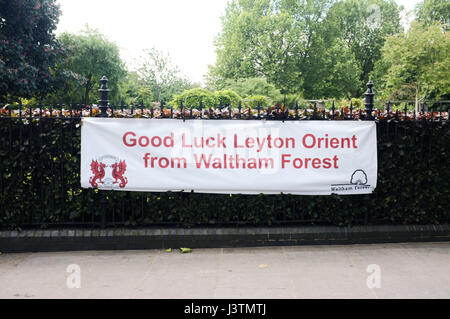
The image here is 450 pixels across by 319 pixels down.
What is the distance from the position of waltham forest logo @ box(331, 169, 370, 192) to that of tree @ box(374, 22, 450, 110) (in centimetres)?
3134

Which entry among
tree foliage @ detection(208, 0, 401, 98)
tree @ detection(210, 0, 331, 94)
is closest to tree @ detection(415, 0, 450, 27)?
tree foliage @ detection(208, 0, 401, 98)

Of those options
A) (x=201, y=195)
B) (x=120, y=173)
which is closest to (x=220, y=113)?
(x=201, y=195)

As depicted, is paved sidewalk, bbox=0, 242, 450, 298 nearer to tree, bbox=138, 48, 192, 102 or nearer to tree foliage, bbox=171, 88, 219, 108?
tree foliage, bbox=171, 88, 219, 108

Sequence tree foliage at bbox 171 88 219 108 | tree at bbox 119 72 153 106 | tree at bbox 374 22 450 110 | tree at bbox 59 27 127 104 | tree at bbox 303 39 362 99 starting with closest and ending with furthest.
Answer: tree foliage at bbox 171 88 219 108
tree at bbox 374 22 450 110
tree at bbox 59 27 127 104
tree at bbox 119 72 153 106
tree at bbox 303 39 362 99

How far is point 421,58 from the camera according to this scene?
34938 millimetres

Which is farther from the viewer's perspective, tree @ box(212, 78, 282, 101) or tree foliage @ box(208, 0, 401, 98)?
tree foliage @ box(208, 0, 401, 98)

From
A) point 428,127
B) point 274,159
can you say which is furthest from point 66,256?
point 428,127

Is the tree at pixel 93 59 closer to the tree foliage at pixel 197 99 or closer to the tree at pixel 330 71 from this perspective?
the tree at pixel 330 71

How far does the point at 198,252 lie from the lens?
5.98 m

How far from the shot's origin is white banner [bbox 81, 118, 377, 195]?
6.12 meters

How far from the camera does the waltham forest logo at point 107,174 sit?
20.0 ft

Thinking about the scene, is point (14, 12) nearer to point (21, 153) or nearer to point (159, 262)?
point (21, 153)

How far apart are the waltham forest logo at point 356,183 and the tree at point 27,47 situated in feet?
63.7

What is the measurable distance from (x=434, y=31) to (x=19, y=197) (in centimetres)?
3549
